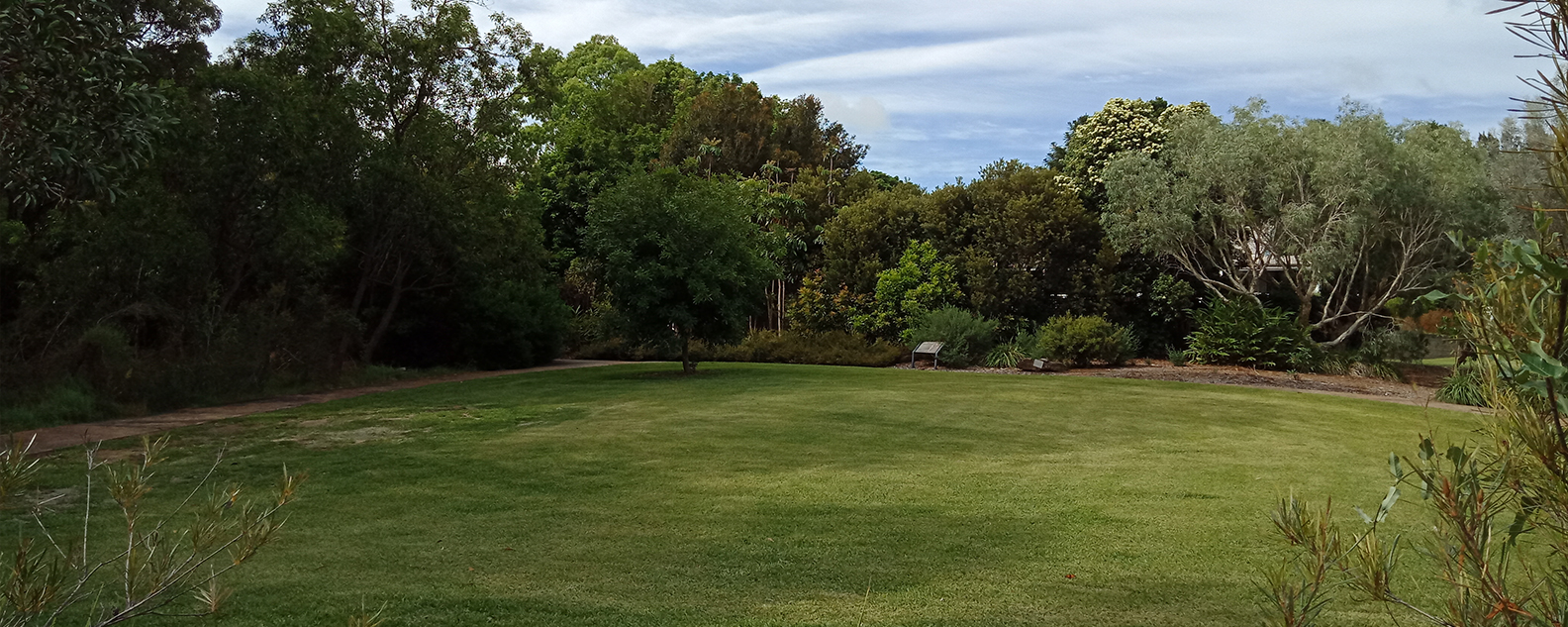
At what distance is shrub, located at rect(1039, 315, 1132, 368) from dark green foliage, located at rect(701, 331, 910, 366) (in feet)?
11.6

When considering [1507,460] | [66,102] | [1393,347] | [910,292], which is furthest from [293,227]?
[1393,347]

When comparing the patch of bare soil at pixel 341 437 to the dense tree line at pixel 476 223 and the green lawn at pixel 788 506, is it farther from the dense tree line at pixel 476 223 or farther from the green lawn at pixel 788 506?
the dense tree line at pixel 476 223

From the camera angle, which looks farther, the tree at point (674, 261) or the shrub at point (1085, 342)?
the shrub at point (1085, 342)

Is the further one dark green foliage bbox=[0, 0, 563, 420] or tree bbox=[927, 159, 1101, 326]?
tree bbox=[927, 159, 1101, 326]

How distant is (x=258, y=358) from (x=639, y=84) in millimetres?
24344

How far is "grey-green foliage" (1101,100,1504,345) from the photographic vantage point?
18.2 meters

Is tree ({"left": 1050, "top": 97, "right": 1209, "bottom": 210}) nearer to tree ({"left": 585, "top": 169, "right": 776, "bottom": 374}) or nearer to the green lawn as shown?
tree ({"left": 585, "top": 169, "right": 776, "bottom": 374})

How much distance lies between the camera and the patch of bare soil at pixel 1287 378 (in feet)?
53.7

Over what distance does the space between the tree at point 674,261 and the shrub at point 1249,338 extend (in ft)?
30.5

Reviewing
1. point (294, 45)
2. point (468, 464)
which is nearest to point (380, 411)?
point (468, 464)

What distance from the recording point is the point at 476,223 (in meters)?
19.3

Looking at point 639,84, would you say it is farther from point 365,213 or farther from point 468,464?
point 468,464

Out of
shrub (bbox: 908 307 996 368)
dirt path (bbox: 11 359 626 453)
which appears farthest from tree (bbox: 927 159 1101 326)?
dirt path (bbox: 11 359 626 453)

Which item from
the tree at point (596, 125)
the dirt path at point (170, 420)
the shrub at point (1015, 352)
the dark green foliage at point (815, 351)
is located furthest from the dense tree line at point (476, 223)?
the shrub at point (1015, 352)
